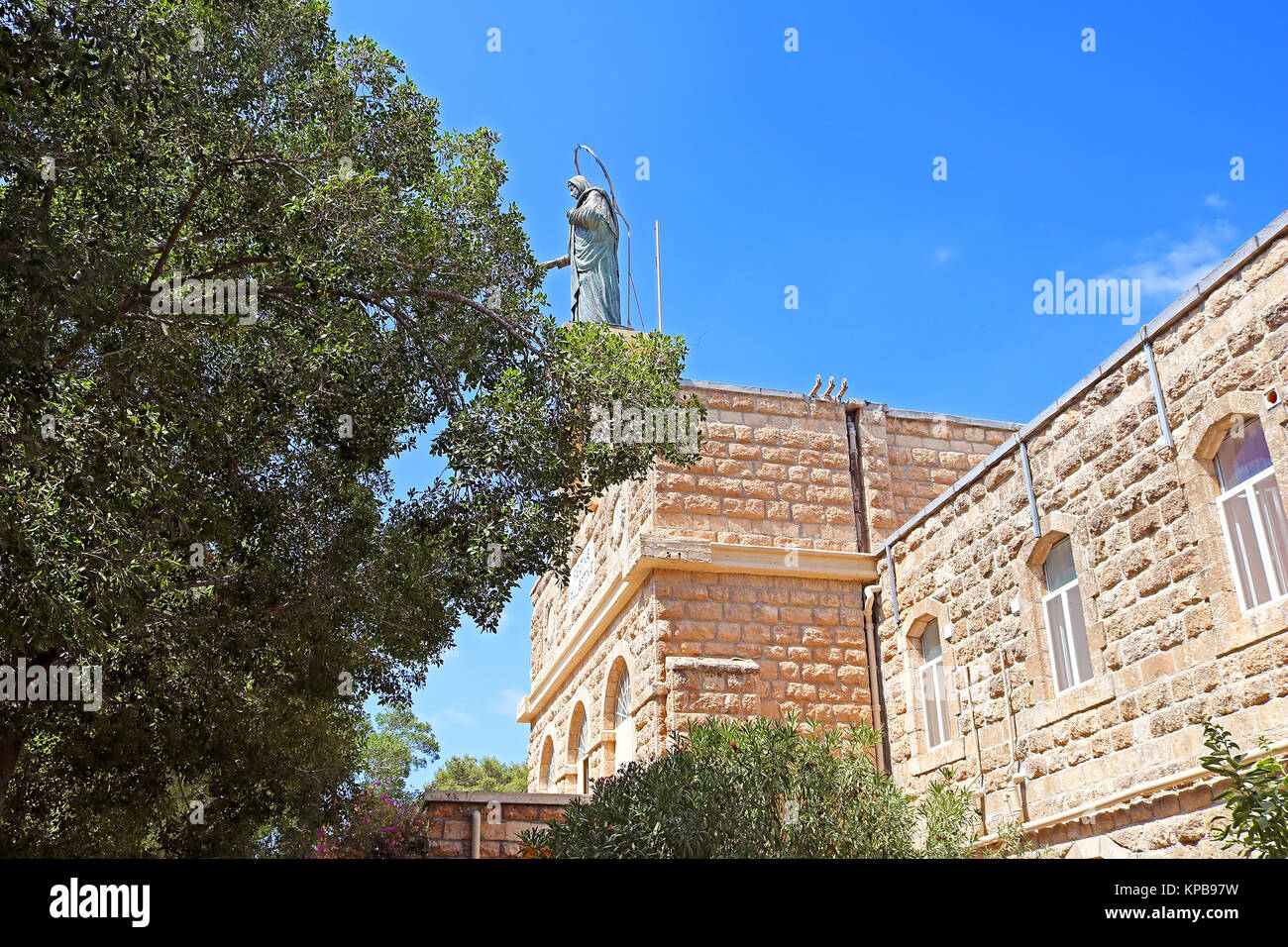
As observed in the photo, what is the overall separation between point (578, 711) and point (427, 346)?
8982 mm

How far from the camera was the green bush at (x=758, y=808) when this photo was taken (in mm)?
8344

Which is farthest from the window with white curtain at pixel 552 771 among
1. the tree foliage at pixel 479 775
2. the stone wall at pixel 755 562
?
the tree foliage at pixel 479 775

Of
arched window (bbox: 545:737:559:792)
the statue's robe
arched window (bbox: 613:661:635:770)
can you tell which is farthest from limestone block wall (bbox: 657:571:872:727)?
the statue's robe

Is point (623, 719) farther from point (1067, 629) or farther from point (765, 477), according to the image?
point (1067, 629)

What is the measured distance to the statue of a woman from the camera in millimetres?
18719

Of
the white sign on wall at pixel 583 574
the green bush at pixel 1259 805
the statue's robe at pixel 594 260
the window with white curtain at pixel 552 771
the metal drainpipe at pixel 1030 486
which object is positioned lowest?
the green bush at pixel 1259 805

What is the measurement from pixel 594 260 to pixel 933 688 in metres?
10.4

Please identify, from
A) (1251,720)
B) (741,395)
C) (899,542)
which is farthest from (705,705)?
(1251,720)

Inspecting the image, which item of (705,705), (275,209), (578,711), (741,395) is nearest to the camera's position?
(275,209)

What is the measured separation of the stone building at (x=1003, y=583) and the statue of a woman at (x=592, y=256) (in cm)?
410

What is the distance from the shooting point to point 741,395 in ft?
46.1

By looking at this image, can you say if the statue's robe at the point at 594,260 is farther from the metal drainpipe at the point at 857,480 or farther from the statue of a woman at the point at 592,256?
the metal drainpipe at the point at 857,480

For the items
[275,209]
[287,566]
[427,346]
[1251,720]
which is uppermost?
[275,209]
